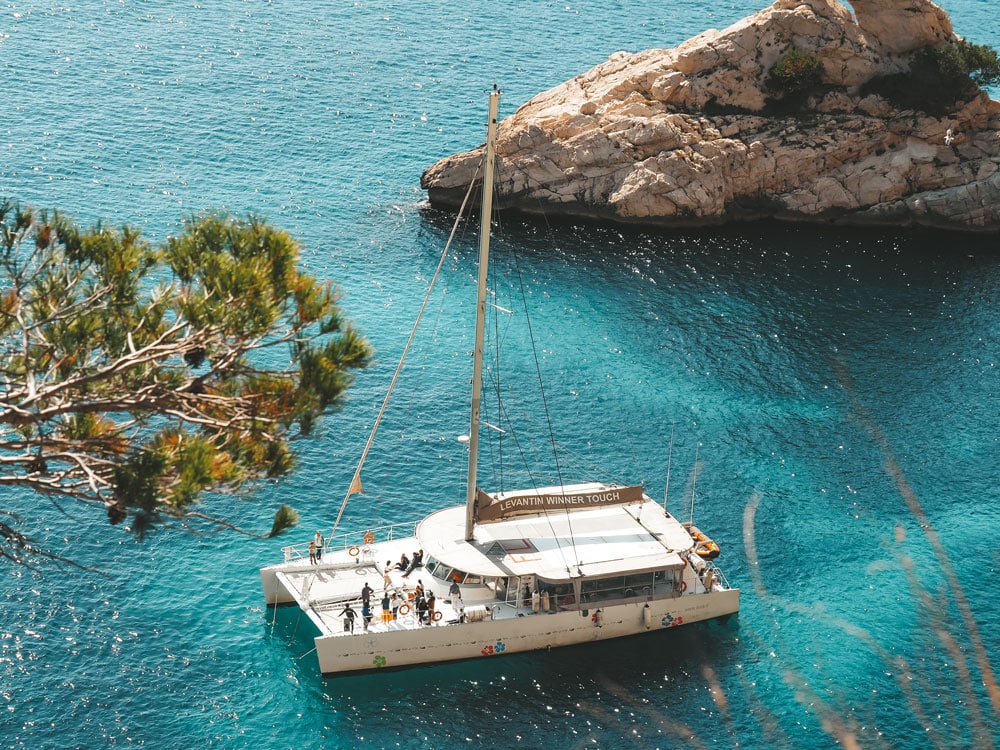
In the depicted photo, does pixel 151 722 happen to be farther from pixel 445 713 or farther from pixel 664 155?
pixel 664 155

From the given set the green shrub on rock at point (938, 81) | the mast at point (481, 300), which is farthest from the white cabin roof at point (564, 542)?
the green shrub on rock at point (938, 81)

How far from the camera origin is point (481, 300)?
6009 centimetres

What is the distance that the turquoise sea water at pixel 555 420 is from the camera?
185ft

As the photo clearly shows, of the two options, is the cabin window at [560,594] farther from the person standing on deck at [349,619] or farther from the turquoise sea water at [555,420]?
the person standing on deck at [349,619]

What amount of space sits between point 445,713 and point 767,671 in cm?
1475

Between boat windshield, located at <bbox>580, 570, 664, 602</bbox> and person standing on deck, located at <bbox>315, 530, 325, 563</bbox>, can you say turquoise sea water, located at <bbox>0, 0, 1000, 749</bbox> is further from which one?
person standing on deck, located at <bbox>315, 530, 325, 563</bbox>

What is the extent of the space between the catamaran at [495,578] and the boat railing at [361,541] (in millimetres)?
125

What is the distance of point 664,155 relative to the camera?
4060 inches

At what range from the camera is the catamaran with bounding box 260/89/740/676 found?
5847 centimetres

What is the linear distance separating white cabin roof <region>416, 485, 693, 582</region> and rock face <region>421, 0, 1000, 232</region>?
43.7m

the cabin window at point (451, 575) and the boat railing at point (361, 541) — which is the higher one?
the cabin window at point (451, 575)

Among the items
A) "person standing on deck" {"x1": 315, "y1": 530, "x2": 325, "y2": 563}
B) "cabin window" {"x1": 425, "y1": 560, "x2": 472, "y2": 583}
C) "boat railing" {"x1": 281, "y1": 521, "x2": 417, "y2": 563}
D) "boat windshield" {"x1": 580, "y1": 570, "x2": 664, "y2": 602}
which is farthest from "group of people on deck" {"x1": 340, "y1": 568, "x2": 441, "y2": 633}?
"boat windshield" {"x1": 580, "y1": 570, "x2": 664, "y2": 602}

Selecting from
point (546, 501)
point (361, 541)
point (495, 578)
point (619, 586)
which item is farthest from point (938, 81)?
point (495, 578)

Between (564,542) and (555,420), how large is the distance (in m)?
16.1
